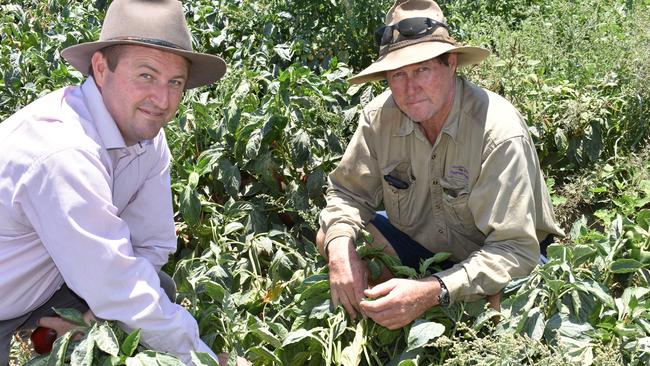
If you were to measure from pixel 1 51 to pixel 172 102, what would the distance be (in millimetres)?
2707

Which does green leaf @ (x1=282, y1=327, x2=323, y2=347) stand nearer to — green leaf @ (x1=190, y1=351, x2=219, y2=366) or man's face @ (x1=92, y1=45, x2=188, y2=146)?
green leaf @ (x1=190, y1=351, x2=219, y2=366)

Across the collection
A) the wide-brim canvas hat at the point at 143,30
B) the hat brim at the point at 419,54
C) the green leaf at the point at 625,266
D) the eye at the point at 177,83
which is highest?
the wide-brim canvas hat at the point at 143,30

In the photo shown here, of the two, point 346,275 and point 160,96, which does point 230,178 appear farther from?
point 160,96

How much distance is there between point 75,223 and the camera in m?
2.03

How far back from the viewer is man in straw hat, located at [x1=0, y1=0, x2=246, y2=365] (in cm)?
205

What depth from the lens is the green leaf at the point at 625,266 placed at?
2496 mm

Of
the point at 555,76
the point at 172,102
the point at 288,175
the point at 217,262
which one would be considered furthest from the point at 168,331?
the point at 555,76

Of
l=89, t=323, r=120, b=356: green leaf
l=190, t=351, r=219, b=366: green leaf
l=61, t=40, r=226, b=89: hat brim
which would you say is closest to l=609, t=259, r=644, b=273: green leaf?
l=190, t=351, r=219, b=366: green leaf

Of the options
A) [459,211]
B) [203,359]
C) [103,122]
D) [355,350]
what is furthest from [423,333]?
[103,122]

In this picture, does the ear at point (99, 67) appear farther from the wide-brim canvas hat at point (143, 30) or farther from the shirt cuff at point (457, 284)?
the shirt cuff at point (457, 284)

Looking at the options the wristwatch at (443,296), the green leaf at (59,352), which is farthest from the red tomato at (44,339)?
the wristwatch at (443,296)

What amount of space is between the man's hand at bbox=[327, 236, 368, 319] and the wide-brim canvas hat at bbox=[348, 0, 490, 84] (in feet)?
1.94

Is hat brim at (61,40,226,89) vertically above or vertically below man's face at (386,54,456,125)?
above

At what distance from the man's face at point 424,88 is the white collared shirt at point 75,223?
88 cm
